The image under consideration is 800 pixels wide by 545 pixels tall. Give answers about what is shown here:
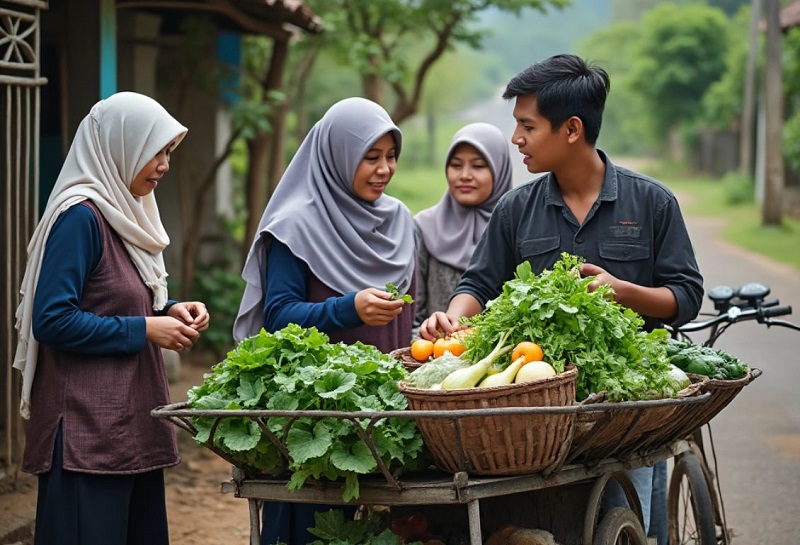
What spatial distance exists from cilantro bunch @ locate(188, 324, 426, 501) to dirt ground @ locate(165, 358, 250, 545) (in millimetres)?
2966

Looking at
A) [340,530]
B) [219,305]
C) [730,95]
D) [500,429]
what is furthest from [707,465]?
[730,95]

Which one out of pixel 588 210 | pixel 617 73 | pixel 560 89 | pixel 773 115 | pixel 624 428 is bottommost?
pixel 624 428

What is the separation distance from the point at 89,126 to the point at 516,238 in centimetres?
153

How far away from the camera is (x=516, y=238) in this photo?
4344 millimetres

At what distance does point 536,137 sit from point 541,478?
1.31 metres

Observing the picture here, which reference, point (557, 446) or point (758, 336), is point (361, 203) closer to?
point (557, 446)

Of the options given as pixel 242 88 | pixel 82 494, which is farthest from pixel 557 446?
pixel 242 88

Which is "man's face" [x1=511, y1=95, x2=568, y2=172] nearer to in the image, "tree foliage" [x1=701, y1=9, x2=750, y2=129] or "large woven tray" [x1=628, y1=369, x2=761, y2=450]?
"large woven tray" [x1=628, y1=369, x2=761, y2=450]

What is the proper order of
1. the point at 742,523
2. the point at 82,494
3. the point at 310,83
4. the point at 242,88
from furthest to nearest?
the point at 310,83, the point at 242,88, the point at 742,523, the point at 82,494

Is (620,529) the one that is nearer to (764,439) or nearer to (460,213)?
(460,213)

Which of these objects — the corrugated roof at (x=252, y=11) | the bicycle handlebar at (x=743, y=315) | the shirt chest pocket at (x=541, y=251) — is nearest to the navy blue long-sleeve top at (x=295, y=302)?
the shirt chest pocket at (x=541, y=251)

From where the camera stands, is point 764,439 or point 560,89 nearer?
point 560,89

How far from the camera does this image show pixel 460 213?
5590 millimetres

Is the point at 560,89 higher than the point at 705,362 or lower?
higher
